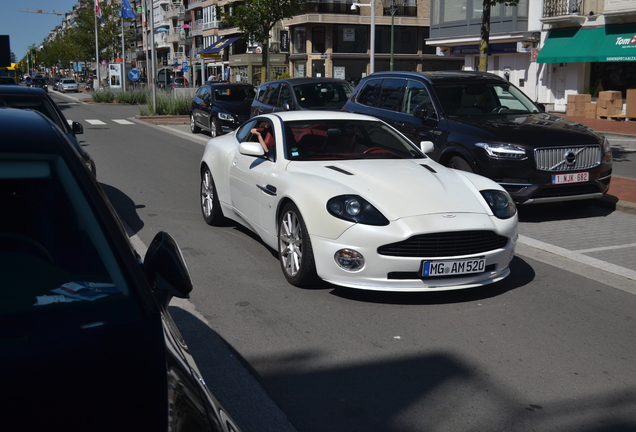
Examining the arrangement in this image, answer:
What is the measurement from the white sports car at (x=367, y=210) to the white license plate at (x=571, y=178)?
8.04 ft

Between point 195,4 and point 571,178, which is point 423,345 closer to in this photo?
point 571,178

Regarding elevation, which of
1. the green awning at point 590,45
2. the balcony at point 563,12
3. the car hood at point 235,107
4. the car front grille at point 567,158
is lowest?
the car front grille at point 567,158

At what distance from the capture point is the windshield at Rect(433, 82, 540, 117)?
9969mm

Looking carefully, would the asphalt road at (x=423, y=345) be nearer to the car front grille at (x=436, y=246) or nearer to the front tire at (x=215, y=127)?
the car front grille at (x=436, y=246)

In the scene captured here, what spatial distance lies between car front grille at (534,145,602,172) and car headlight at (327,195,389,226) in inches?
153

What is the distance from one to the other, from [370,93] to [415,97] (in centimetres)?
128

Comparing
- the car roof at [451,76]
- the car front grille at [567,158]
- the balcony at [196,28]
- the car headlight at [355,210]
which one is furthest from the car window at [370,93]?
the balcony at [196,28]

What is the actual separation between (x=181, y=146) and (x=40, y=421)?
1757 centimetres

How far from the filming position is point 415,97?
10.4m

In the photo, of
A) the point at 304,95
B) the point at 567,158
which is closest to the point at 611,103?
the point at 304,95

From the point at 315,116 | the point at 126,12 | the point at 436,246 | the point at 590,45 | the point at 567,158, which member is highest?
the point at 126,12

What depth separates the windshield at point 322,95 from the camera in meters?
15.8

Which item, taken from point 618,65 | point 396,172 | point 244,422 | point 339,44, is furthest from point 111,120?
point 339,44

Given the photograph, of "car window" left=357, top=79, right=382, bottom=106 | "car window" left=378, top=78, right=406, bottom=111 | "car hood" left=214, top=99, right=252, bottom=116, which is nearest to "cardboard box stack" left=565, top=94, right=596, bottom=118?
"car hood" left=214, top=99, right=252, bottom=116
